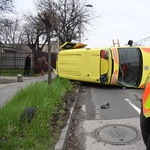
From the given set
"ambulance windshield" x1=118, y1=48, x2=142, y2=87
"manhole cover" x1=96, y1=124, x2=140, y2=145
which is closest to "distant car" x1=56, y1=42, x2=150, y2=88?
"ambulance windshield" x1=118, y1=48, x2=142, y2=87

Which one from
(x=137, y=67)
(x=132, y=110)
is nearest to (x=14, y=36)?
(x=137, y=67)

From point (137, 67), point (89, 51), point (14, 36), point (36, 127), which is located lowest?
point (36, 127)

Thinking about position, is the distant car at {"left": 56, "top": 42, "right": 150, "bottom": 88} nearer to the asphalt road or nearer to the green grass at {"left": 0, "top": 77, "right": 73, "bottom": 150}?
the asphalt road

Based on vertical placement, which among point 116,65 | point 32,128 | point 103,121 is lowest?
point 103,121

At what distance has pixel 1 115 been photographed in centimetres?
365

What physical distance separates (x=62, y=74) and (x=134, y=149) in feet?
26.8

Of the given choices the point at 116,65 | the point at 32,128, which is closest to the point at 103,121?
the point at 32,128

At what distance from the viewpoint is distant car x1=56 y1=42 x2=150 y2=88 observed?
8695 mm

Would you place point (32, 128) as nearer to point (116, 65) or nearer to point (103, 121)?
point (103, 121)

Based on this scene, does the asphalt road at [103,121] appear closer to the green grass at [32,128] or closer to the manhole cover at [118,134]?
the manhole cover at [118,134]

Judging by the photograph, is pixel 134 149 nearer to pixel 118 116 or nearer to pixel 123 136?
pixel 123 136

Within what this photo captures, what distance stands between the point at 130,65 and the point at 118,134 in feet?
18.8

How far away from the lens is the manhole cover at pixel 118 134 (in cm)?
338

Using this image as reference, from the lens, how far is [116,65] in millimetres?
8773
